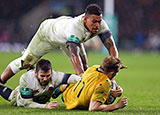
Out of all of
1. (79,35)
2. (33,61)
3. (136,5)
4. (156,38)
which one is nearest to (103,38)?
(79,35)

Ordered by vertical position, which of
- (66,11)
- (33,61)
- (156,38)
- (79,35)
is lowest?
(156,38)

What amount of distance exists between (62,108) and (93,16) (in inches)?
64.5

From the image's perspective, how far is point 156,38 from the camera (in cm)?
3416

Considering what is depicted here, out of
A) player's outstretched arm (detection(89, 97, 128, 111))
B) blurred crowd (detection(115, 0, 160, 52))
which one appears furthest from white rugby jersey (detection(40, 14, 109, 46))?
blurred crowd (detection(115, 0, 160, 52))

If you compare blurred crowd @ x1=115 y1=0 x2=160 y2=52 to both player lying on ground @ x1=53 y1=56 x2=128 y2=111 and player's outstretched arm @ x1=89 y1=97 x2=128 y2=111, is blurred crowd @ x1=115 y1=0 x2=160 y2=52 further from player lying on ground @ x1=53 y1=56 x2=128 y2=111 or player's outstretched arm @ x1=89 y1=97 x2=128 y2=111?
player's outstretched arm @ x1=89 y1=97 x2=128 y2=111

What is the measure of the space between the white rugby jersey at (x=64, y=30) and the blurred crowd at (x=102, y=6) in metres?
24.7

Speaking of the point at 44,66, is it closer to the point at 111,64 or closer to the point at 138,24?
the point at 111,64

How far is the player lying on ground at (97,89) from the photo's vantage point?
228 inches

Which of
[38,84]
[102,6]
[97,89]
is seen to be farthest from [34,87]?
[102,6]

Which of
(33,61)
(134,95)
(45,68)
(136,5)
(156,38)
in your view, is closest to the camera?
(45,68)

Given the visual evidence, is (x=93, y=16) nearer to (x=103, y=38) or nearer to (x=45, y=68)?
(x=103, y=38)

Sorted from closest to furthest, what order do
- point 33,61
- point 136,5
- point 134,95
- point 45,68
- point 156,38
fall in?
point 45,68 → point 33,61 → point 134,95 → point 156,38 → point 136,5

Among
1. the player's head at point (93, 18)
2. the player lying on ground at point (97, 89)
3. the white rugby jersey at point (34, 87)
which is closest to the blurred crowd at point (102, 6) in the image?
the player's head at point (93, 18)

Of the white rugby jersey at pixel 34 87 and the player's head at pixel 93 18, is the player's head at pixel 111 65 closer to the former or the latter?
the white rugby jersey at pixel 34 87
